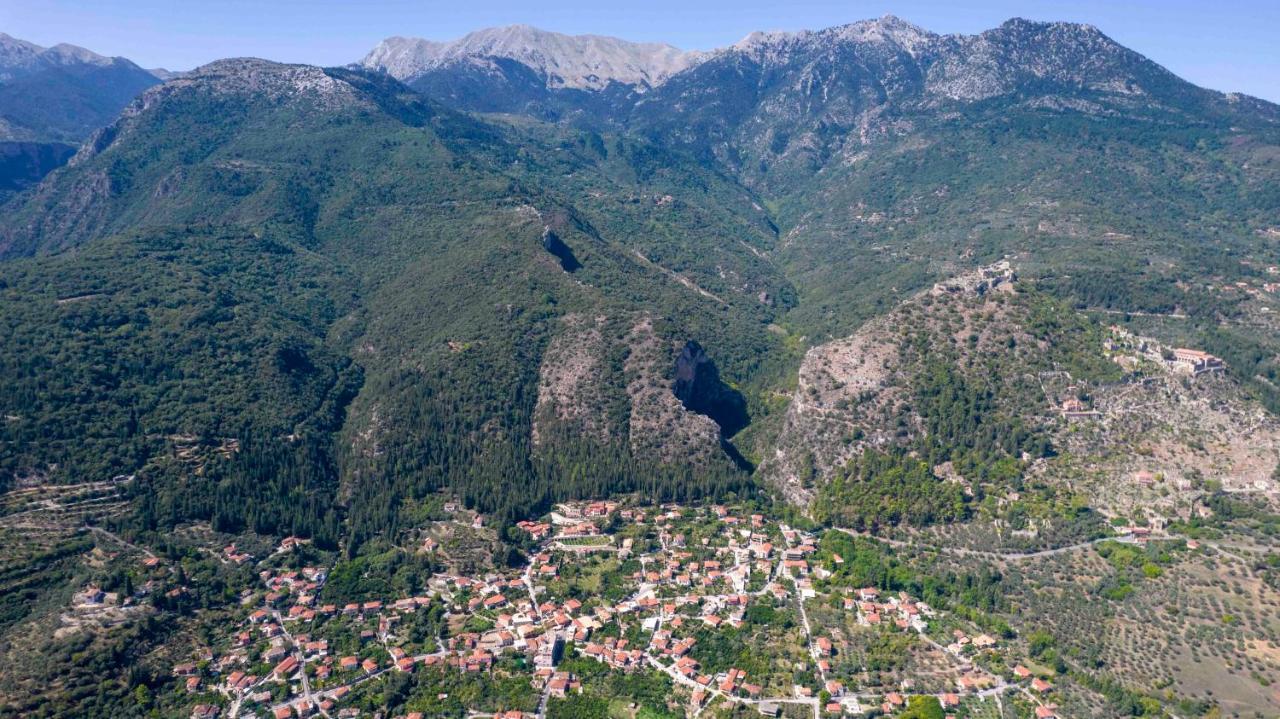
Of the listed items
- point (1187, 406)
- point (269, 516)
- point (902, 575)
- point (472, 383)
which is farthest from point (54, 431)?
point (1187, 406)

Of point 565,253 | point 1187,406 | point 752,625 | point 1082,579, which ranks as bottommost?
point 752,625

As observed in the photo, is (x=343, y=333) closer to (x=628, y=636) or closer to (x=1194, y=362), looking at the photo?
(x=628, y=636)

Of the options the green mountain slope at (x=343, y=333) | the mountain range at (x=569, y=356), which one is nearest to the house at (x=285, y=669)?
the mountain range at (x=569, y=356)

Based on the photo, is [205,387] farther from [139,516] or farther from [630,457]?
[630,457]

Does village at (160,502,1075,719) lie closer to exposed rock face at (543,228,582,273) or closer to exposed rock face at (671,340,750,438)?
exposed rock face at (671,340,750,438)

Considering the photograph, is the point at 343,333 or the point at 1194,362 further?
the point at 343,333

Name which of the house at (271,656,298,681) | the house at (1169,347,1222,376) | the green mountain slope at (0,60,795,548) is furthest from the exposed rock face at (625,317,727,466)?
the house at (1169,347,1222,376)

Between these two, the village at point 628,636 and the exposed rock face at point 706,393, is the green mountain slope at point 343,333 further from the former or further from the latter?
the village at point 628,636

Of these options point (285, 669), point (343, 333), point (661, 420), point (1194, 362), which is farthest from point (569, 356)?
point (1194, 362)
